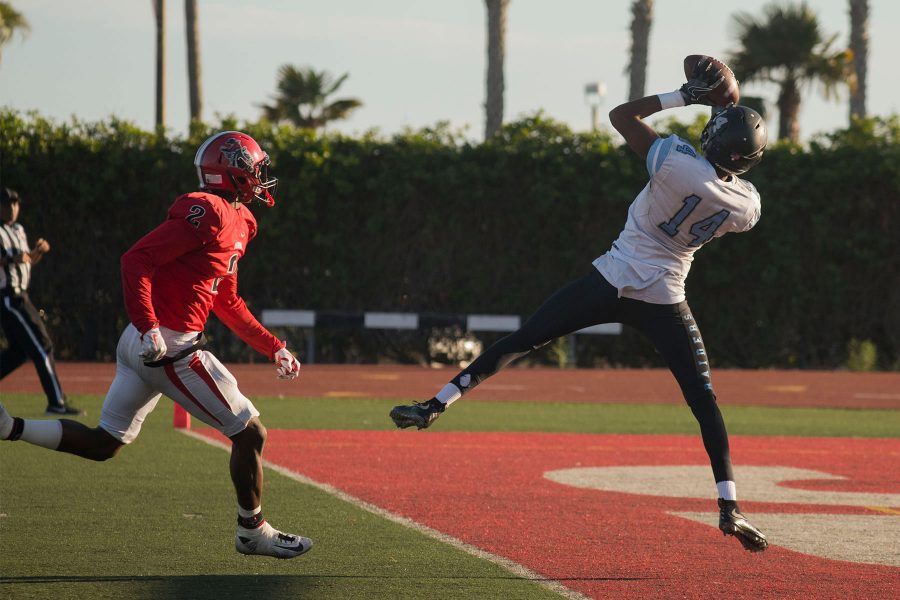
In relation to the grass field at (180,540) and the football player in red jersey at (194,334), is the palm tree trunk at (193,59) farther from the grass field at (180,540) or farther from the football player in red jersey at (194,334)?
the football player in red jersey at (194,334)

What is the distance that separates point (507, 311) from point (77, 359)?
653 centimetres

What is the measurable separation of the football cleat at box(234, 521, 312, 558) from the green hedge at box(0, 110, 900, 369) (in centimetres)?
1541

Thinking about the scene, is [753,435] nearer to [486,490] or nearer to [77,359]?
[486,490]

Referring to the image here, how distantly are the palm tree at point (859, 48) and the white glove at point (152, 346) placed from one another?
27.2 m

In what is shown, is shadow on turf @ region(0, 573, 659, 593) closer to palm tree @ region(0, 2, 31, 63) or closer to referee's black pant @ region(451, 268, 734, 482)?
referee's black pant @ region(451, 268, 734, 482)

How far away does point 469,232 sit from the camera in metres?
22.5

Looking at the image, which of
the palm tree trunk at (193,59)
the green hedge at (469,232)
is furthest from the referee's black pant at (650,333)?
the palm tree trunk at (193,59)

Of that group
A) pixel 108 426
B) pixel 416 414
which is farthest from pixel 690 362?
pixel 108 426

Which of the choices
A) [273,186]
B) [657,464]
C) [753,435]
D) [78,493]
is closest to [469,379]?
[273,186]

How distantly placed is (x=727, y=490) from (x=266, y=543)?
214 cm

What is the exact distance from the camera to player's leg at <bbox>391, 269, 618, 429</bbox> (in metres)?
6.93

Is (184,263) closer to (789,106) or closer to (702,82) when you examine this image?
(702,82)

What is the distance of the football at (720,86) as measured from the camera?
703cm

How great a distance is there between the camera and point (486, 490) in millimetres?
9164
